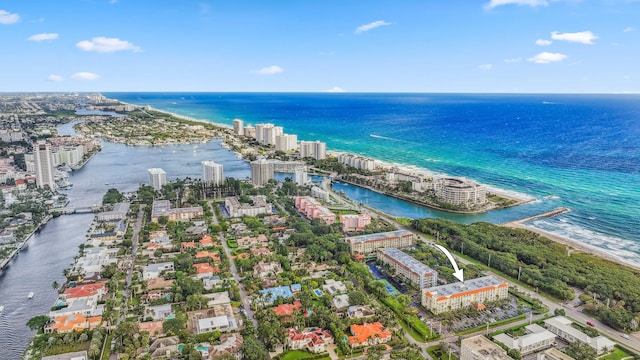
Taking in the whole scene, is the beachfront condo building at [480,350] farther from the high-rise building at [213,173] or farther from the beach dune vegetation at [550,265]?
the high-rise building at [213,173]

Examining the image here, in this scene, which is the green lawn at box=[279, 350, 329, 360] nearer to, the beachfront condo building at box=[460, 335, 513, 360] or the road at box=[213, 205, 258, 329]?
the road at box=[213, 205, 258, 329]

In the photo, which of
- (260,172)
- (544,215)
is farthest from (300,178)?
(544,215)

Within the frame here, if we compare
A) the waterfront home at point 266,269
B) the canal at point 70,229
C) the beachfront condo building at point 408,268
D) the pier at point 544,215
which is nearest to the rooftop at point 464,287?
the beachfront condo building at point 408,268

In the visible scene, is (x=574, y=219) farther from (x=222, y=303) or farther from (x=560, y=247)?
(x=222, y=303)

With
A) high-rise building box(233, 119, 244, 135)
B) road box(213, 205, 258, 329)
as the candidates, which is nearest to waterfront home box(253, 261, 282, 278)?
road box(213, 205, 258, 329)

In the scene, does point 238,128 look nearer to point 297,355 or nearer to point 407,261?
point 407,261

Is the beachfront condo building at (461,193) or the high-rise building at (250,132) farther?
the high-rise building at (250,132)

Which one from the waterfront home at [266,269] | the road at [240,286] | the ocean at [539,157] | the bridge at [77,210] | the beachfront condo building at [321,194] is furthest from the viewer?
the beachfront condo building at [321,194]
